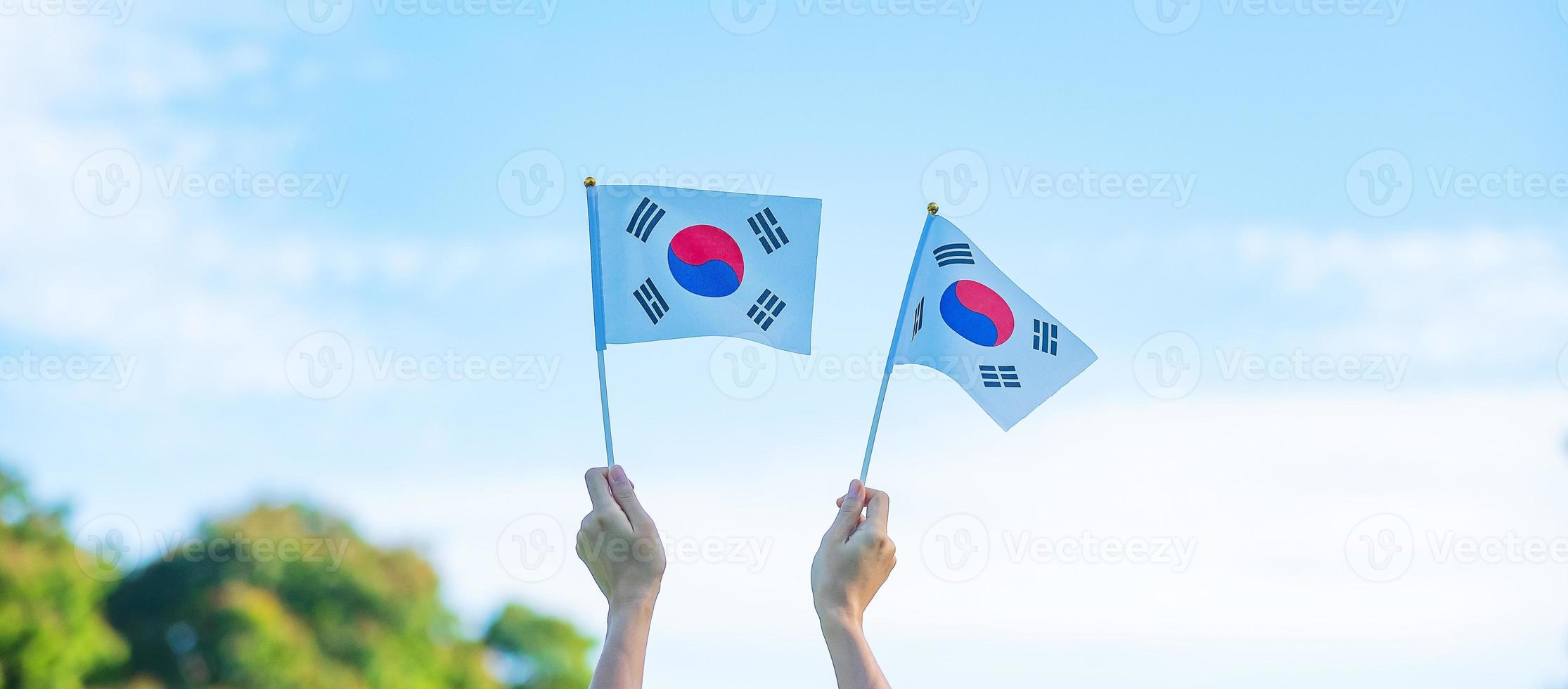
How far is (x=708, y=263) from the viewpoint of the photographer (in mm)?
5688

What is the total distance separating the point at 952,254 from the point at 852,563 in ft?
7.89

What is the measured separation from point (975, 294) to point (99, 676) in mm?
34034

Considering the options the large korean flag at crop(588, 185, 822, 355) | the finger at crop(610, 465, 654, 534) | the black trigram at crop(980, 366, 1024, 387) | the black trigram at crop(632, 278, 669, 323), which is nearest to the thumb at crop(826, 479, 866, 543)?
the finger at crop(610, 465, 654, 534)

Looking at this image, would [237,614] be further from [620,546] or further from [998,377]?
[620,546]

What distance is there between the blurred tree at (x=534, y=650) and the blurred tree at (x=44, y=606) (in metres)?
11.8

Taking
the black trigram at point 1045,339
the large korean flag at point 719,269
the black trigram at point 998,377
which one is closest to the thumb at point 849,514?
the large korean flag at point 719,269

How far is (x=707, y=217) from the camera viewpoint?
5.66 m

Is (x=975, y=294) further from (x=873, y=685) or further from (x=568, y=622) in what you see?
(x=568, y=622)

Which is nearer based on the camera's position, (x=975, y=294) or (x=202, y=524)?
(x=975, y=294)

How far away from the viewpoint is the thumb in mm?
3756

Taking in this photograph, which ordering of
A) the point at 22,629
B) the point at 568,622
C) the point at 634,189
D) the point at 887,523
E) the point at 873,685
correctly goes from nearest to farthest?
the point at 873,685 → the point at 887,523 → the point at 634,189 → the point at 22,629 → the point at 568,622

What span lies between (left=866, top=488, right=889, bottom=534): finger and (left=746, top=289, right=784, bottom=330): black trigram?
1777 mm

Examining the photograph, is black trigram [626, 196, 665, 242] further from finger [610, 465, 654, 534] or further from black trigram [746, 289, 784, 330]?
finger [610, 465, 654, 534]

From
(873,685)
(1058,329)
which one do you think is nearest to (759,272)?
(1058,329)
